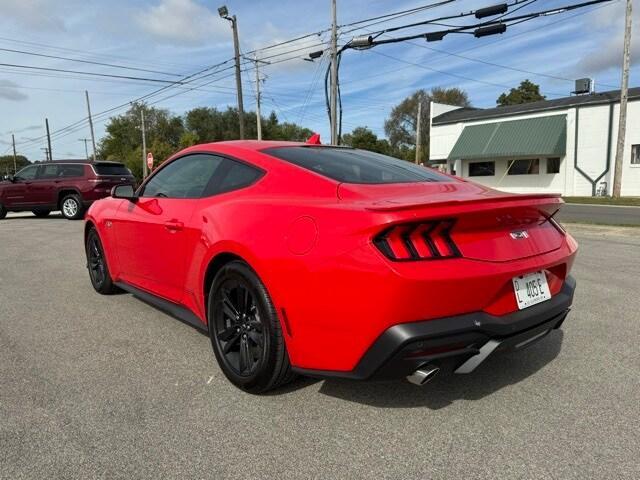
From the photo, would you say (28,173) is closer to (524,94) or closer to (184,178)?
(184,178)

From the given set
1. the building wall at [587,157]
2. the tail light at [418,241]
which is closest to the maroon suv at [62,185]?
the tail light at [418,241]

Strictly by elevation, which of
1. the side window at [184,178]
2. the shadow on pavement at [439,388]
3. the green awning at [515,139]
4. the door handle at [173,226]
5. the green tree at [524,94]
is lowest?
the shadow on pavement at [439,388]

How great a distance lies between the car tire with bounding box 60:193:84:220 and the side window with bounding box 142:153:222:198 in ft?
37.9

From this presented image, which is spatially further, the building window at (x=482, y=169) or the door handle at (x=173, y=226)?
the building window at (x=482, y=169)

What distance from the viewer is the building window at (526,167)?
3034cm

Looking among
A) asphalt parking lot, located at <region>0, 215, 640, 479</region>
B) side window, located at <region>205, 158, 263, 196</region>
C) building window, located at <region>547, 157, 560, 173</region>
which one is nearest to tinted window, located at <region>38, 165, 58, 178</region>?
asphalt parking lot, located at <region>0, 215, 640, 479</region>

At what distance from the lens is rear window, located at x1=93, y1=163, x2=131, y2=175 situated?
1459 cm

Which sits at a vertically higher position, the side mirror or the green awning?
the green awning

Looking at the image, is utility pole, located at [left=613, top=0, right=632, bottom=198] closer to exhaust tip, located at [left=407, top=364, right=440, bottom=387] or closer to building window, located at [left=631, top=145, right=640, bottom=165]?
building window, located at [left=631, top=145, right=640, bottom=165]

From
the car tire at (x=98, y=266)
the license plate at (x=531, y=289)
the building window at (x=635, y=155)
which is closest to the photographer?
the license plate at (x=531, y=289)

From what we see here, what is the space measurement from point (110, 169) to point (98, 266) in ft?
34.9

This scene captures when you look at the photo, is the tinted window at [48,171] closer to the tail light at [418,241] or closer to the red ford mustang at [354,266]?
the red ford mustang at [354,266]

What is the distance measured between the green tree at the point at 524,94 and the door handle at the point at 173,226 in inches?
2644

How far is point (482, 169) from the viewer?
1312 inches
